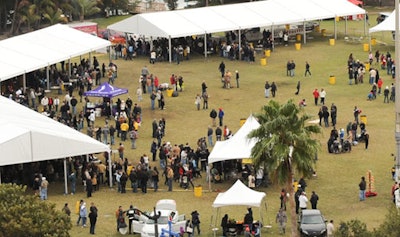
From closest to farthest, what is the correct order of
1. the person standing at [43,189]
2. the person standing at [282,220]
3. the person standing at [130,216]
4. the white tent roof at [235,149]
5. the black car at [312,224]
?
the black car at [312,224], the person standing at [282,220], the person standing at [130,216], the person standing at [43,189], the white tent roof at [235,149]

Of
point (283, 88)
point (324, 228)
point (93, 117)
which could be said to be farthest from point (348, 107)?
point (324, 228)

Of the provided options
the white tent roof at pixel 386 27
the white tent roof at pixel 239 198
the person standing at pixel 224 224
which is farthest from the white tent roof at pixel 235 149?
the white tent roof at pixel 386 27

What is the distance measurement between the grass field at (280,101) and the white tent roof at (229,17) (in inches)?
81.1

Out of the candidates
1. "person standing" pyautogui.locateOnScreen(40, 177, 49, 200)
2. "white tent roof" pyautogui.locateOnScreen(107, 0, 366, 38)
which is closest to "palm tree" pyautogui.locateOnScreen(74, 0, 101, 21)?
"white tent roof" pyautogui.locateOnScreen(107, 0, 366, 38)

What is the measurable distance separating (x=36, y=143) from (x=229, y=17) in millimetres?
33228

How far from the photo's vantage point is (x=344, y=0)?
85.9m

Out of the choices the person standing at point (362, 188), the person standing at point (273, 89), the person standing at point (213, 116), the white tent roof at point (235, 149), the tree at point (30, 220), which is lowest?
the person standing at point (362, 188)

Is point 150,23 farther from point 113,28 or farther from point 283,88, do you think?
point 283,88

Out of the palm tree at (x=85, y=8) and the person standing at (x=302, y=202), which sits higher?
the palm tree at (x=85, y=8)

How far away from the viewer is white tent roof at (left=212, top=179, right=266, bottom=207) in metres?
42.6

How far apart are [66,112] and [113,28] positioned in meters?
20.9

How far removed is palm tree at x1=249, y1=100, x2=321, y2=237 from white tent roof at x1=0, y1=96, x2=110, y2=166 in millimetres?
10383

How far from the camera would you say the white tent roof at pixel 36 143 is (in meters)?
46.7

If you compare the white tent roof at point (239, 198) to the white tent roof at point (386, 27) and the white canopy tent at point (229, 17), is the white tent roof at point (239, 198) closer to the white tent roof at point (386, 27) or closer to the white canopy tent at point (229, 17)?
the white canopy tent at point (229, 17)
